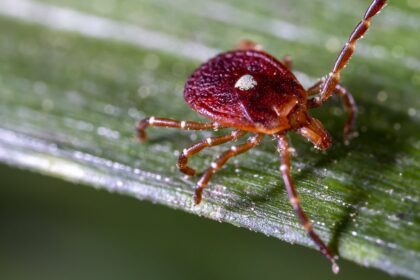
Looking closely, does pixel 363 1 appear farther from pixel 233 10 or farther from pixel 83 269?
pixel 83 269

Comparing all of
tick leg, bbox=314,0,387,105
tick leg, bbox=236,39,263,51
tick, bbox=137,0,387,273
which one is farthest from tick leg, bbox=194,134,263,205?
tick leg, bbox=236,39,263,51

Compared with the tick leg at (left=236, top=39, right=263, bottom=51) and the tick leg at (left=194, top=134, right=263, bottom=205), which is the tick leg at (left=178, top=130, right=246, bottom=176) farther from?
the tick leg at (left=236, top=39, right=263, bottom=51)

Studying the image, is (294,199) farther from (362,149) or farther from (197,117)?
(197,117)

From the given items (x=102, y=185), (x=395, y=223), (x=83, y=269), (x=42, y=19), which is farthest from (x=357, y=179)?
(x=42, y=19)

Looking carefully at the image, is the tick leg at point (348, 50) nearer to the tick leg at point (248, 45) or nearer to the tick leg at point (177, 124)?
the tick leg at point (177, 124)

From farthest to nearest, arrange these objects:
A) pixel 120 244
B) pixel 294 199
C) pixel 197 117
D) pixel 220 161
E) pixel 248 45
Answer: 1. pixel 248 45
2. pixel 197 117
3. pixel 120 244
4. pixel 220 161
5. pixel 294 199

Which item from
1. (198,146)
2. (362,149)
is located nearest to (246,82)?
(198,146)

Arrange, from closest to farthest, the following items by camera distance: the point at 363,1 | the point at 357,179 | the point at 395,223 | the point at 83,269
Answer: the point at 395,223 < the point at 357,179 < the point at 83,269 < the point at 363,1
